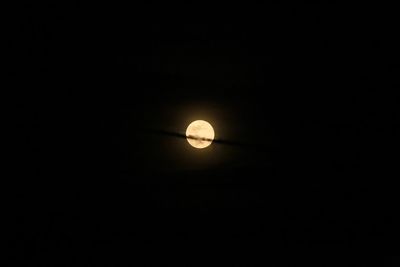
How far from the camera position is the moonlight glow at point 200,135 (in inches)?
128

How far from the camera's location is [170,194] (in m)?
3.69

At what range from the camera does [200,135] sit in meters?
3.27

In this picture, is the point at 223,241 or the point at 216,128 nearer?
the point at 216,128

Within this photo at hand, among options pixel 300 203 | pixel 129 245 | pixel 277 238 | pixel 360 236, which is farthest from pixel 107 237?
pixel 360 236

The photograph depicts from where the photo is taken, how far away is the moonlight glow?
3.26 meters

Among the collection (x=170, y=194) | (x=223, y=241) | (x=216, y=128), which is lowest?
(x=223, y=241)

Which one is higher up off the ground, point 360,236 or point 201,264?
A: point 360,236

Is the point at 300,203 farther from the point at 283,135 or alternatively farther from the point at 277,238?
the point at 283,135

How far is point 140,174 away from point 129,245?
98 cm

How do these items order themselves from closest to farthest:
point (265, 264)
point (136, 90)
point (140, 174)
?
point (136, 90) < point (140, 174) < point (265, 264)

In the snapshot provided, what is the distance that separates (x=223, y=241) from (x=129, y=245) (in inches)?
48.7

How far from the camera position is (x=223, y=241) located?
3.76 metres

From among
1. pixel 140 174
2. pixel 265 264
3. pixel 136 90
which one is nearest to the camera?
pixel 136 90

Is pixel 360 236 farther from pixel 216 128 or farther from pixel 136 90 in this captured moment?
pixel 136 90
